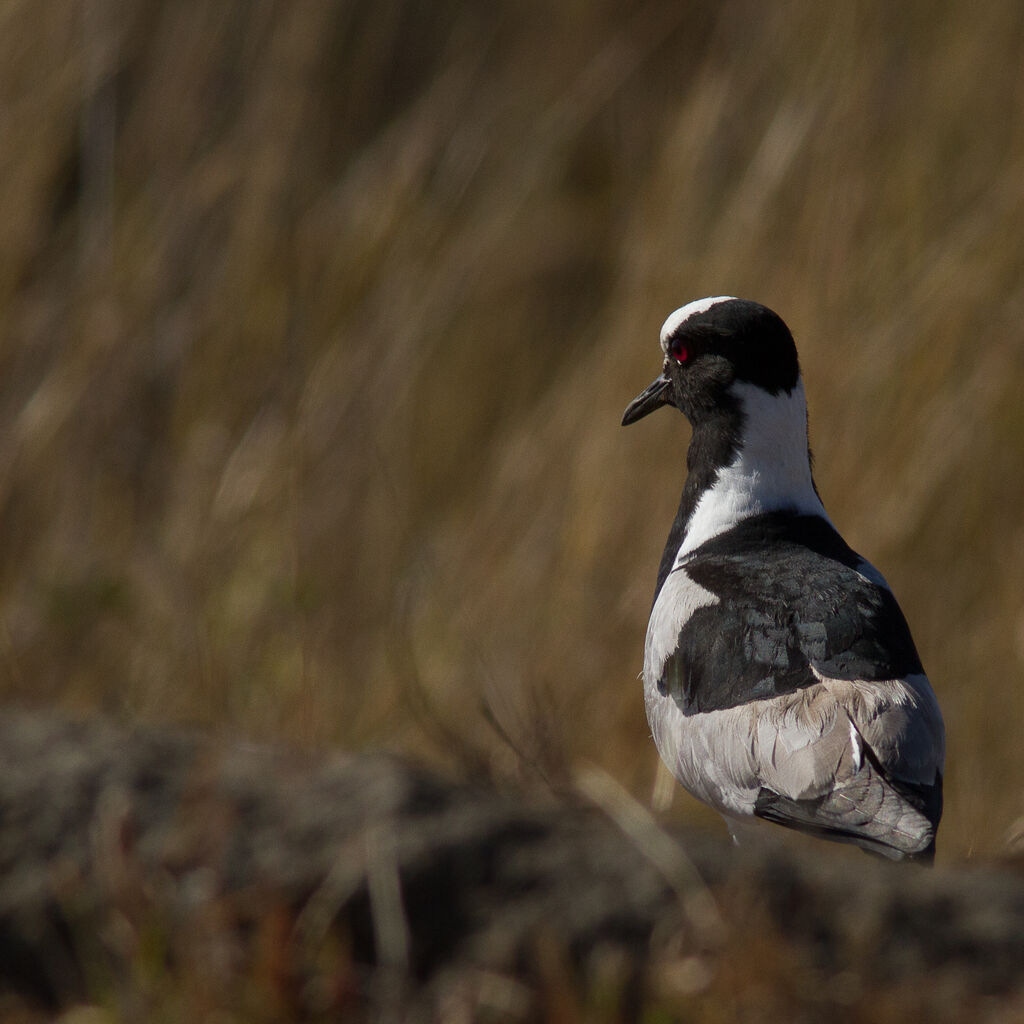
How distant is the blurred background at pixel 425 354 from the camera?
3.30m

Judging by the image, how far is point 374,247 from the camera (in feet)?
11.6

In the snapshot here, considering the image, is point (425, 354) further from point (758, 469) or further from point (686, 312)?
point (758, 469)

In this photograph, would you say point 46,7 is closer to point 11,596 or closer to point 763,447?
point 11,596

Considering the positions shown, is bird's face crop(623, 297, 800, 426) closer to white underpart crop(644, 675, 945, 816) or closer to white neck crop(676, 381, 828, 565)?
white neck crop(676, 381, 828, 565)

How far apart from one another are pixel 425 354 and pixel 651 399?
3.58ft

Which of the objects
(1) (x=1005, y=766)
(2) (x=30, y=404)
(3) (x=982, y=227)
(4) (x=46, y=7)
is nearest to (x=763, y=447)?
(3) (x=982, y=227)

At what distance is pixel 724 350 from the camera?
2.78m

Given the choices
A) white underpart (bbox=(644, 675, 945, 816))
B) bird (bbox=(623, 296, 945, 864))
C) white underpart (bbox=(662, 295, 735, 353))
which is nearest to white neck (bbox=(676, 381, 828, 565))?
bird (bbox=(623, 296, 945, 864))

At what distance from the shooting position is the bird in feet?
6.82

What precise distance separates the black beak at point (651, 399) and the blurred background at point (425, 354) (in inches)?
20.7

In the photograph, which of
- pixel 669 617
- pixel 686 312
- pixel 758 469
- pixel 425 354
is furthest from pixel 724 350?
pixel 425 354

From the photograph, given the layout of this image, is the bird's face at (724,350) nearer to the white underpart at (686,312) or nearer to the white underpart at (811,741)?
the white underpart at (686,312)

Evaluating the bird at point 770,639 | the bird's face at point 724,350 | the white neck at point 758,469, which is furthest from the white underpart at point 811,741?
the bird's face at point 724,350

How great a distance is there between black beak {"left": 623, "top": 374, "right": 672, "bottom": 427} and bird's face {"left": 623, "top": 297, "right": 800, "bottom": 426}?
81 millimetres
